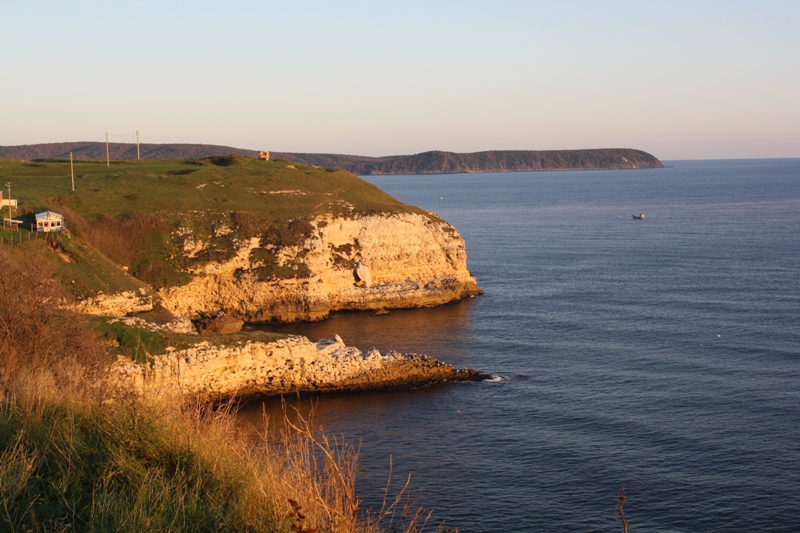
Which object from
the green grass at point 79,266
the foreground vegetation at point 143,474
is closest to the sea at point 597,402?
the foreground vegetation at point 143,474

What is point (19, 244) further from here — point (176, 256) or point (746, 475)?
point (746, 475)

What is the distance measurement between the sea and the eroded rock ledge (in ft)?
3.66

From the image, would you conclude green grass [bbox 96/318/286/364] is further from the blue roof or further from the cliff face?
the cliff face

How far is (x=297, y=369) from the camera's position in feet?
130

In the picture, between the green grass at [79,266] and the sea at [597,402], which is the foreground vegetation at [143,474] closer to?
the sea at [597,402]

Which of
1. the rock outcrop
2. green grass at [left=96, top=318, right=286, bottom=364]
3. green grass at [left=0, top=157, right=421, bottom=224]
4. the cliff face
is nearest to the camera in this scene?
green grass at [left=96, top=318, right=286, bottom=364]

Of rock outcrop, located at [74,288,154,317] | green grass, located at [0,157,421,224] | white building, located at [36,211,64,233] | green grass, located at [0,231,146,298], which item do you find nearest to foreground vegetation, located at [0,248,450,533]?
rock outcrop, located at [74,288,154,317]

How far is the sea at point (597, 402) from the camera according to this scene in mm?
25766

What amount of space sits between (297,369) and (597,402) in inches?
582

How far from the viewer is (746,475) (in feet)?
90.4

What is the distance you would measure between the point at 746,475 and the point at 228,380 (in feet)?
75.2

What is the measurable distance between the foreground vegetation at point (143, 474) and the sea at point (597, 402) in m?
2.97

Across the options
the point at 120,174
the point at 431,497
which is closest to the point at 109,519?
the point at 431,497

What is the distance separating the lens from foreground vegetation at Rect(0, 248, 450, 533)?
30.4 feet
